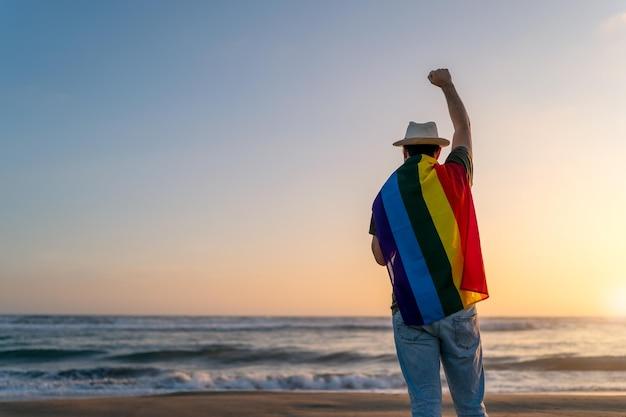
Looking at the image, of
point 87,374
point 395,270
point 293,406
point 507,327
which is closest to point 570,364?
point 293,406

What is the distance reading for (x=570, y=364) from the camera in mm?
14594

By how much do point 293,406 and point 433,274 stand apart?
5.95 meters

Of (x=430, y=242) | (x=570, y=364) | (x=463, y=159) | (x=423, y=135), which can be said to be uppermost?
(x=423, y=135)

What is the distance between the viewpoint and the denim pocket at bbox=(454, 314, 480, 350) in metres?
2.60

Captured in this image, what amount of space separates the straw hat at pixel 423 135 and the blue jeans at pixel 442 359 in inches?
25.9

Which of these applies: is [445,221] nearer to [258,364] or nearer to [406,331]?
[406,331]

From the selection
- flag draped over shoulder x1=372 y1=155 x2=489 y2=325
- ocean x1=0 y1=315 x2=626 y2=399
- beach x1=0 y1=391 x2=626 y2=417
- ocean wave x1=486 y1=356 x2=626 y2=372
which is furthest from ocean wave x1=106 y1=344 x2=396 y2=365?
flag draped over shoulder x1=372 y1=155 x2=489 y2=325

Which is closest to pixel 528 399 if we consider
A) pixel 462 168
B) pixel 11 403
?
pixel 11 403

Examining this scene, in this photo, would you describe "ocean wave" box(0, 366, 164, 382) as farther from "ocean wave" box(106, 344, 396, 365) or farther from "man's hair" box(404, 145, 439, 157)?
"man's hair" box(404, 145, 439, 157)

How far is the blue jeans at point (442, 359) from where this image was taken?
8.57ft

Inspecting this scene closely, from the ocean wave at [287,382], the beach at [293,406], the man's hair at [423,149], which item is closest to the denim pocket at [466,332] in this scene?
the man's hair at [423,149]

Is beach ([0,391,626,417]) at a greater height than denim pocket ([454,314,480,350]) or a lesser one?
lesser

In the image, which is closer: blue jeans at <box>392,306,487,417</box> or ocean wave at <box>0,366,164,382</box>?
blue jeans at <box>392,306,487,417</box>

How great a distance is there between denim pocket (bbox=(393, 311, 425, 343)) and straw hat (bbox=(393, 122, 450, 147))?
668mm
